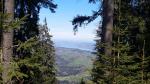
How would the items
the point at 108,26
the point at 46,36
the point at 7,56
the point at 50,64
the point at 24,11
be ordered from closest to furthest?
the point at 7,56 → the point at 108,26 → the point at 24,11 → the point at 50,64 → the point at 46,36

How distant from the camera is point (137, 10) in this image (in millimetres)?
18594

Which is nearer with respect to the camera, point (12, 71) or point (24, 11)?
point (12, 71)

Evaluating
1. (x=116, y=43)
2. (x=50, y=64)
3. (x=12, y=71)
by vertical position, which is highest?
(x=116, y=43)

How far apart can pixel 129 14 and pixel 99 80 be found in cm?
818

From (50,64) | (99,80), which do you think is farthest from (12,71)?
(50,64)

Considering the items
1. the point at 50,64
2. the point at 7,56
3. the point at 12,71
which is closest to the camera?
the point at 12,71

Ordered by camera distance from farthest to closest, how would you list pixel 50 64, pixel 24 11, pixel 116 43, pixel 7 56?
pixel 50 64 → pixel 24 11 → pixel 7 56 → pixel 116 43

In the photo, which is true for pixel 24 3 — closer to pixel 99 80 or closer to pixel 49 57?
pixel 99 80

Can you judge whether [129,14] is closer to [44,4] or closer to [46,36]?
[44,4]

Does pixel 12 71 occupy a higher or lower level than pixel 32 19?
lower

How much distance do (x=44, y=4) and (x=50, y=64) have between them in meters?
27.6

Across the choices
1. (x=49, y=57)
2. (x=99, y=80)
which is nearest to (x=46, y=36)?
(x=49, y=57)

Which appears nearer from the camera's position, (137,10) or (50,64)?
(137,10)

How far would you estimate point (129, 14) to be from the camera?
17344mm
